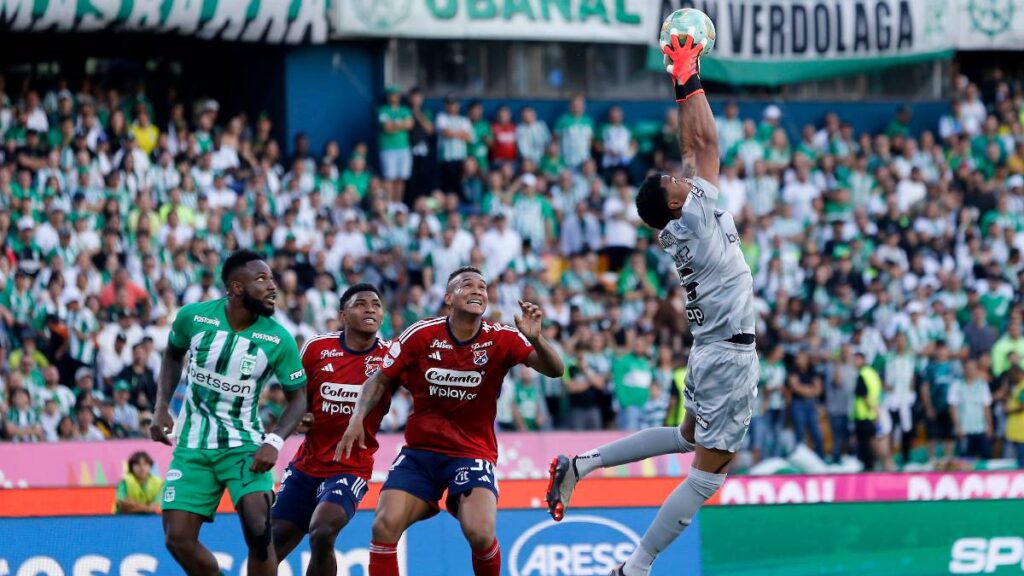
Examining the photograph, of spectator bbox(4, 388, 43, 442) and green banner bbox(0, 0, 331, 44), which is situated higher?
green banner bbox(0, 0, 331, 44)

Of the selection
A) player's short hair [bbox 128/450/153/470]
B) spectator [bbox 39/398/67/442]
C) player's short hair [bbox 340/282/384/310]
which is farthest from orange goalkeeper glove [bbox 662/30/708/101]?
spectator [bbox 39/398/67/442]

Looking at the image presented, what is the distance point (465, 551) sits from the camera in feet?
43.1

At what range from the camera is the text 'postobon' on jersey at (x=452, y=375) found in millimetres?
11094

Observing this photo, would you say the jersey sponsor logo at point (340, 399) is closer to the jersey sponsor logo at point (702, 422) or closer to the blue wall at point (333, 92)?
the jersey sponsor logo at point (702, 422)

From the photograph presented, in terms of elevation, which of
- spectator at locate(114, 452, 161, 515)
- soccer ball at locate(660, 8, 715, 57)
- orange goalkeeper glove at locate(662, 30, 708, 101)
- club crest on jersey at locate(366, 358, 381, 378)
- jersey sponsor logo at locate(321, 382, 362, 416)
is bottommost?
spectator at locate(114, 452, 161, 515)

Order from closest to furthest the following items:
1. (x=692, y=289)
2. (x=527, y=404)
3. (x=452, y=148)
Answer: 1. (x=692, y=289)
2. (x=527, y=404)
3. (x=452, y=148)

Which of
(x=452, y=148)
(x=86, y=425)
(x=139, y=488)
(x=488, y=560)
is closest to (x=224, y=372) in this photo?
(x=488, y=560)

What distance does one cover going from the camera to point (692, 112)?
10141 millimetres

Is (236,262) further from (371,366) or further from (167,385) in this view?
(371,366)

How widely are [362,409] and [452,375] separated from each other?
581mm

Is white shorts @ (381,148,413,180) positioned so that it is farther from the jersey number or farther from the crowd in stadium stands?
the jersey number

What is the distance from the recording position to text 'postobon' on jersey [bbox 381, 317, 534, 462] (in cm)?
Answer: 1109

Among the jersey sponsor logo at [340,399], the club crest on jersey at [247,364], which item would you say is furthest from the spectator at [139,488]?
the club crest on jersey at [247,364]

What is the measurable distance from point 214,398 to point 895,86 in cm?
2005
